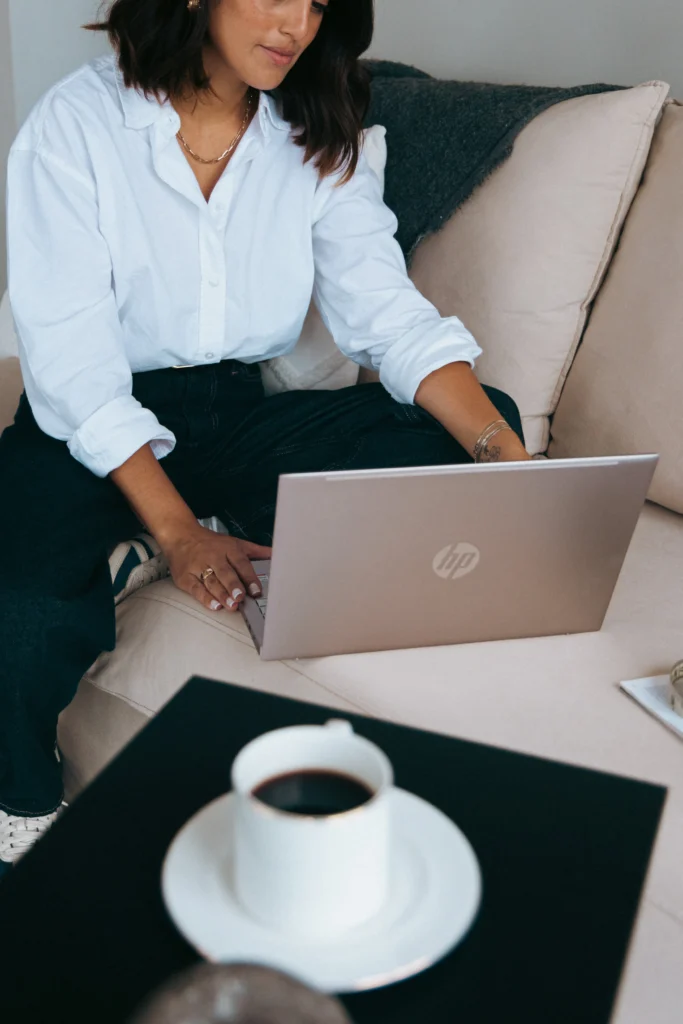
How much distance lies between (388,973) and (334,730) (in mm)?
116

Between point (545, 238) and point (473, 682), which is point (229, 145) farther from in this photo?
point (473, 682)

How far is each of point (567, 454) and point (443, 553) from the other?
651 mm

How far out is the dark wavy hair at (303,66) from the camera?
1204 millimetres

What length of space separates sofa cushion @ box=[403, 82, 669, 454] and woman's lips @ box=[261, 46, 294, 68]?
1.28 ft

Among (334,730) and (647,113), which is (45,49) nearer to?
(647,113)

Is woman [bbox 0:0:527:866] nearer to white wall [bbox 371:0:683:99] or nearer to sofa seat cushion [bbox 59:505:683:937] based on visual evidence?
sofa seat cushion [bbox 59:505:683:937]

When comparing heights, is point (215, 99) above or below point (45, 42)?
above

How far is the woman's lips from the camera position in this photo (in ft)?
4.01

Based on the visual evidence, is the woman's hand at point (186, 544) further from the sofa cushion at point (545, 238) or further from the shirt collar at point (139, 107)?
the sofa cushion at point (545, 238)

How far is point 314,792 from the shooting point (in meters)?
0.50

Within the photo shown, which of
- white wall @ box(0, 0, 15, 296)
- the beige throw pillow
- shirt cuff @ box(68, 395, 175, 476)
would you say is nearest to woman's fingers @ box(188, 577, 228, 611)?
shirt cuff @ box(68, 395, 175, 476)

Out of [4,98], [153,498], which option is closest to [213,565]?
[153,498]

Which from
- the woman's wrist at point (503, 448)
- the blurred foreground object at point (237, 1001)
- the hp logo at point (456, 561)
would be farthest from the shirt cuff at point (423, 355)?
the blurred foreground object at point (237, 1001)

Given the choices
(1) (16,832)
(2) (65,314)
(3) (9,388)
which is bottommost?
(1) (16,832)
